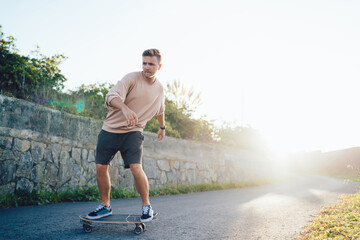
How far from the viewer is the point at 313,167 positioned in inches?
1070

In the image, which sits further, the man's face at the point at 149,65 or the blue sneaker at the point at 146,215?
the man's face at the point at 149,65

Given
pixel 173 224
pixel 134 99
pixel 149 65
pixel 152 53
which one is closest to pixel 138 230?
pixel 173 224

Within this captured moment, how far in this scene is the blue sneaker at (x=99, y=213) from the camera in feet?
9.79

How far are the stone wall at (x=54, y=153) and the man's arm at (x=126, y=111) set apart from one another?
281cm

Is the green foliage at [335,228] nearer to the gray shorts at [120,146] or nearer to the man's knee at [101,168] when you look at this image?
the gray shorts at [120,146]

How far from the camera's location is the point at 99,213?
10.0 feet

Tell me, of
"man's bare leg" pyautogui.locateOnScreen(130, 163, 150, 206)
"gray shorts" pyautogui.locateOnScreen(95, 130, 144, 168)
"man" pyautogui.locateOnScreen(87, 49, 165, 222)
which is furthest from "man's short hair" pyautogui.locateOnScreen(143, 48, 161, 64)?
"man's bare leg" pyautogui.locateOnScreen(130, 163, 150, 206)

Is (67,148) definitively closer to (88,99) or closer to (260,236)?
(88,99)

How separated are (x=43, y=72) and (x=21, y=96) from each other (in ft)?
3.61

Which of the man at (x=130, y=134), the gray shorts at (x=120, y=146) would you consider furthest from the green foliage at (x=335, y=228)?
the gray shorts at (x=120, y=146)

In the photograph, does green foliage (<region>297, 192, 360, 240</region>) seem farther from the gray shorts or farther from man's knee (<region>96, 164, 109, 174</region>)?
man's knee (<region>96, 164, 109, 174</region>)

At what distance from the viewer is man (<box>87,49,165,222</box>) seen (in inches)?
119

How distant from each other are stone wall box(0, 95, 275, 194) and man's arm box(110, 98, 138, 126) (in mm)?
2815

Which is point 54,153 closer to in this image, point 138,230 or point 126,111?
point 138,230
